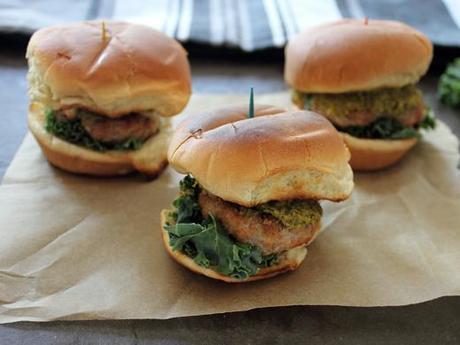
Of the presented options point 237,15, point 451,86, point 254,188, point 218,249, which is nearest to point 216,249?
point 218,249

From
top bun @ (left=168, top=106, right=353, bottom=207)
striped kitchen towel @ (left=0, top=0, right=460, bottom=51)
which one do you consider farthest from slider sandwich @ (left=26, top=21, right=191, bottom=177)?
striped kitchen towel @ (left=0, top=0, right=460, bottom=51)

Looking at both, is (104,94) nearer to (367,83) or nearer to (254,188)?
(254,188)

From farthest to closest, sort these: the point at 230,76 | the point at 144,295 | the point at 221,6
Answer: the point at 221,6 < the point at 230,76 < the point at 144,295

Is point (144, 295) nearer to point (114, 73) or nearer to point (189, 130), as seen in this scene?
point (189, 130)

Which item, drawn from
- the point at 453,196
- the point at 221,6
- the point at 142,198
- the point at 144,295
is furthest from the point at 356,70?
the point at 221,6

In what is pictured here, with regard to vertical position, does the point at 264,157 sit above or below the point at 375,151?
above

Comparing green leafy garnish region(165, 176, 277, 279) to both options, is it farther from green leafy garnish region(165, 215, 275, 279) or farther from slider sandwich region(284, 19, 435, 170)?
slider sandwich region(284, 19, 435, 170)
